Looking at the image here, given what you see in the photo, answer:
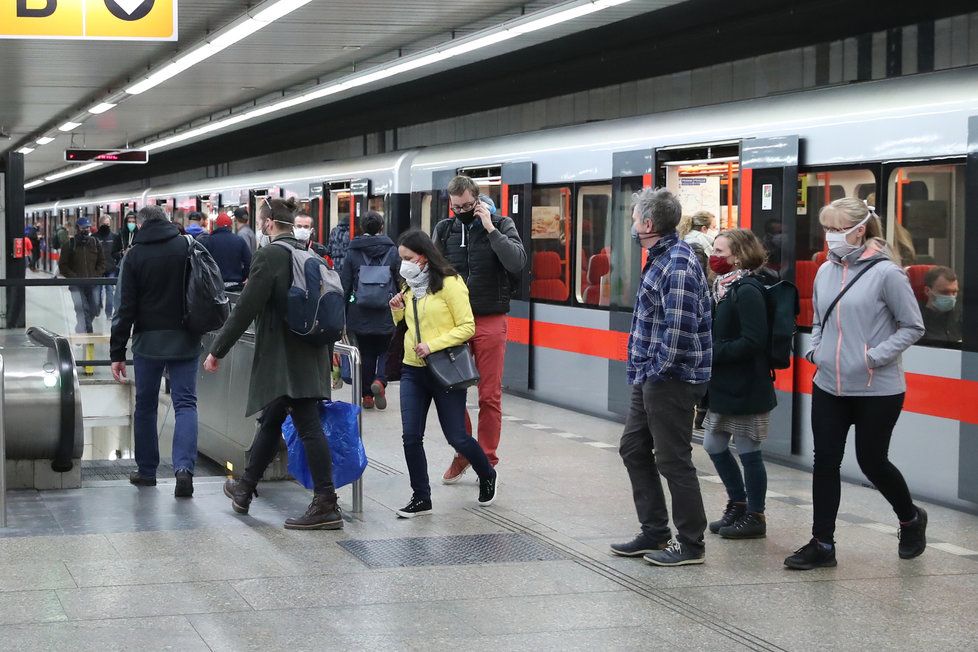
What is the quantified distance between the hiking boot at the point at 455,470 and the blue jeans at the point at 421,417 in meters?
0.94

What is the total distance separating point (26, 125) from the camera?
90.4 feet

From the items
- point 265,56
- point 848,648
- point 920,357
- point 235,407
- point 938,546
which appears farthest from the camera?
point 265,56

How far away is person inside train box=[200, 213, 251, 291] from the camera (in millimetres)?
12852

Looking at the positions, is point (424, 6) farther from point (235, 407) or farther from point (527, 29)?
point (235, 407)

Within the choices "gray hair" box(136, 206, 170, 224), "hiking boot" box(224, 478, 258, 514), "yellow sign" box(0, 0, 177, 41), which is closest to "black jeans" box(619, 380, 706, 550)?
"hiking boot" box(224, 478, 258, 514)

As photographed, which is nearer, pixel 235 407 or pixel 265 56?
pixel 235 407

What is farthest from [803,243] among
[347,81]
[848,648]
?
[347,81]

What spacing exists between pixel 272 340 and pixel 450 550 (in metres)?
1.42

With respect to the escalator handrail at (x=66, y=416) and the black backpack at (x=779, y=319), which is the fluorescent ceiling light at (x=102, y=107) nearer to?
the escalator handrail at (x=66, y=416)

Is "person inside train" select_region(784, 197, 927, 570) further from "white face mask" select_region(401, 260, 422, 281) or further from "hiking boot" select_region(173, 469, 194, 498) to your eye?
"hiking boot" select_region(173, 469, 194, 498)

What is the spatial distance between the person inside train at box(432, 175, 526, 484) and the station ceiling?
124 inches

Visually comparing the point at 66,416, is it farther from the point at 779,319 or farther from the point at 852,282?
the point at 852,282

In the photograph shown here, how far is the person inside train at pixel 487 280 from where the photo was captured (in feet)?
26.9

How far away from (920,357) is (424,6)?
6661mm
